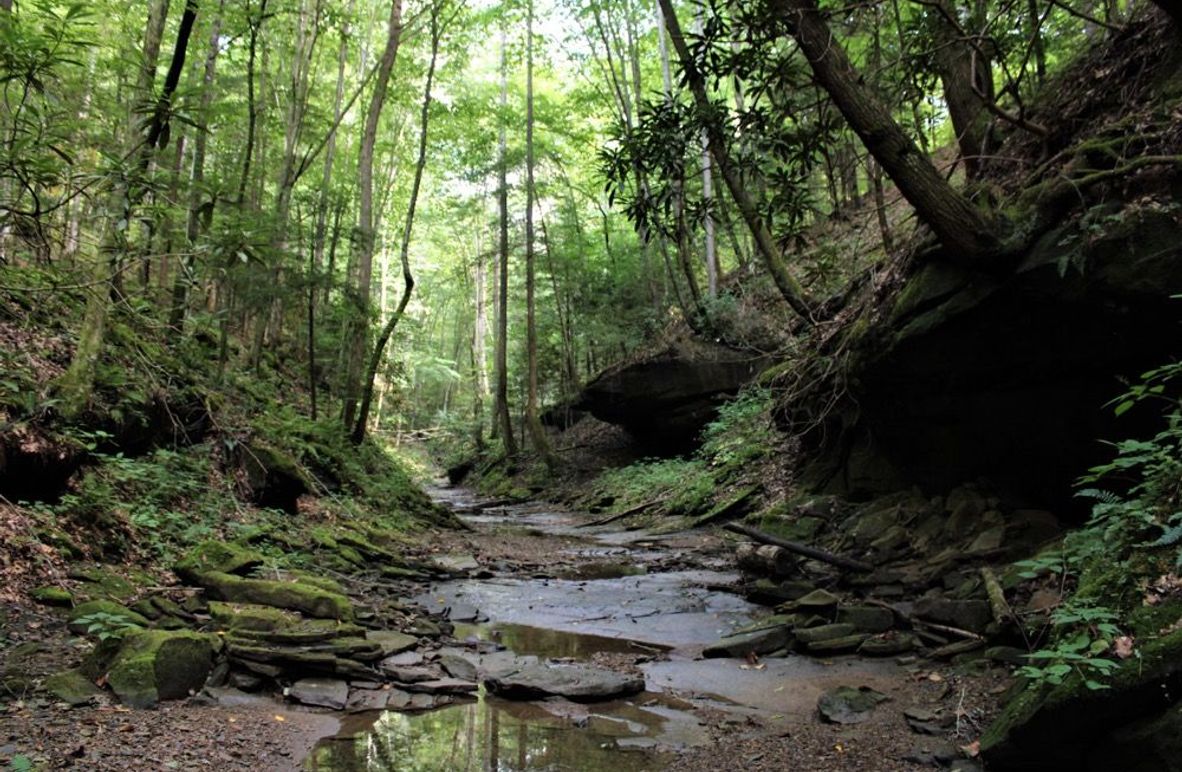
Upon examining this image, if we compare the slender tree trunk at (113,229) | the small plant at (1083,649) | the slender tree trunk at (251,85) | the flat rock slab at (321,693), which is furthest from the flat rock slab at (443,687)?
the slender tree trunk at (251,85)

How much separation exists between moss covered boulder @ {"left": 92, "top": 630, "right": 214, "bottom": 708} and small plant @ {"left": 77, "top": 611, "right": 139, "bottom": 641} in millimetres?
93

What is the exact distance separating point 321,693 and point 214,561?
8.83 feet

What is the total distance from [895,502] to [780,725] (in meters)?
4.86

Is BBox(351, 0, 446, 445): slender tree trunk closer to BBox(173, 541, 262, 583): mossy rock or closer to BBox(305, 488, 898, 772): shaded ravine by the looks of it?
BBox(305, 488, 898, 772): shaded ravine

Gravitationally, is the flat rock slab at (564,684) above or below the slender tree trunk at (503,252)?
below

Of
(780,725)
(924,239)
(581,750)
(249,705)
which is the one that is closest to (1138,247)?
(924,239)

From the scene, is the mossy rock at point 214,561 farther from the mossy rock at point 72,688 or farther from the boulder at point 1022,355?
the boulder at point 1022,355

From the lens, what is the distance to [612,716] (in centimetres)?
470

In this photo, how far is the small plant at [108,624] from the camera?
436 centimetres

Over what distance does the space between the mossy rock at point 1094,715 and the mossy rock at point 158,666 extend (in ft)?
15.8

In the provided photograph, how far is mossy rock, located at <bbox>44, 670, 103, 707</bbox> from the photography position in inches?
149

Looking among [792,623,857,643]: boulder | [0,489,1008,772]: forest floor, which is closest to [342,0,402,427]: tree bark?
[0,489,1008,772]: forest floor

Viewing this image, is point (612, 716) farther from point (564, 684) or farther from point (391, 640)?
point (391, 640)

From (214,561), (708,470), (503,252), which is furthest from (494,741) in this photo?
(503,252)
